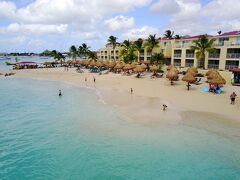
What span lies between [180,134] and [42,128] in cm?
1159

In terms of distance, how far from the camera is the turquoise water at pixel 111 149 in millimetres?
12078

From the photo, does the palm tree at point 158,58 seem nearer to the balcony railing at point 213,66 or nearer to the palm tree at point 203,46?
the palm tree at point 203,46

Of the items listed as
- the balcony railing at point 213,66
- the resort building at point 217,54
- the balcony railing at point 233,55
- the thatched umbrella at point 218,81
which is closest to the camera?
the thatched umbrella at point 218,81

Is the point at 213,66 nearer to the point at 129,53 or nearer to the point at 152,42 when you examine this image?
the point at 152,42

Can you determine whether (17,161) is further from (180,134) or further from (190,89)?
(190,89)

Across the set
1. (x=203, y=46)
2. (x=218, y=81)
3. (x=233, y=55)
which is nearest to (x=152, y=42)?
(x=203, y=46)

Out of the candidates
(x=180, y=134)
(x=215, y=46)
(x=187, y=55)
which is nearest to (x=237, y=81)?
(x=215, y=46)

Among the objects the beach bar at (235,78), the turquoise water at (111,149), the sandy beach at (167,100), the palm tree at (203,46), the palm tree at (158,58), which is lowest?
the turquoise water at (111,149)

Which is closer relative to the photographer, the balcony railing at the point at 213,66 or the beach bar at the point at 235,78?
the beach bar at the point at 235,78

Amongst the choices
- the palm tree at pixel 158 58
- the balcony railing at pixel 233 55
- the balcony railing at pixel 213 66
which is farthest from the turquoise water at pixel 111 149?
the palm tree at pixel 158 58

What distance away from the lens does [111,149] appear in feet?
47.5

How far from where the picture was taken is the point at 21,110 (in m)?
24.6

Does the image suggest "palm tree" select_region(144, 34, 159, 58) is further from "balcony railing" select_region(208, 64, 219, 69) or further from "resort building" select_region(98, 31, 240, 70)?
"balcony railing" select_region(208, 64, 219, 69)

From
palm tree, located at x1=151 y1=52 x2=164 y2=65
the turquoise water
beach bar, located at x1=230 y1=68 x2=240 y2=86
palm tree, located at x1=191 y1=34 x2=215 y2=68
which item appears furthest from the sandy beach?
palm tree, located at x1=151 y1=52 x2=164 y2=65
